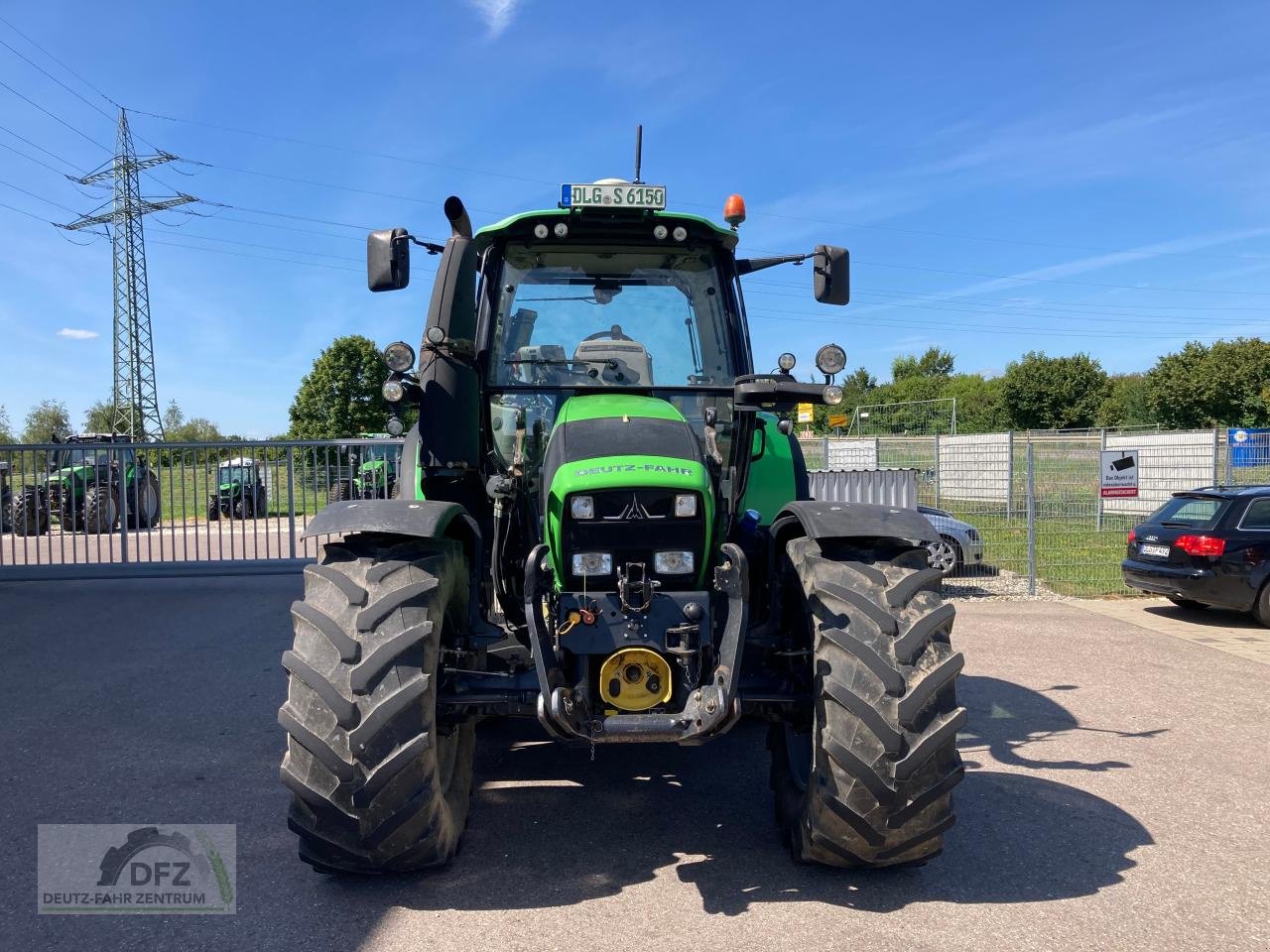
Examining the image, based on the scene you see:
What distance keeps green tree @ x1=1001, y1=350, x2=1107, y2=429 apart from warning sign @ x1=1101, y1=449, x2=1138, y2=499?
46.0 metres

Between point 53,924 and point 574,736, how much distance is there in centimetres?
198

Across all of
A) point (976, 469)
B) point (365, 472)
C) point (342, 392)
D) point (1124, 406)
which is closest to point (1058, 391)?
point (1124, 406)

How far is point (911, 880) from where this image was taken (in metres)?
3.47

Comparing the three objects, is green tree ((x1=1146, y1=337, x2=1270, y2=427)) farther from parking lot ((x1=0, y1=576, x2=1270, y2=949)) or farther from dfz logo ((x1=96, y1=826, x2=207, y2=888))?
dfz logo ((x1=96, y1=826, x2=207, y2=888))

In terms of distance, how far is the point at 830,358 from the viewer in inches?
165

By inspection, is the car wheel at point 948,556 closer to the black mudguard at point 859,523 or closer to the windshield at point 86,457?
the black mudguard at point 859,523

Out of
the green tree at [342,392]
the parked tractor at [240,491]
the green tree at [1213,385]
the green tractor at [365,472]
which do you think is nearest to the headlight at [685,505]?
the green tractor at [365,472]

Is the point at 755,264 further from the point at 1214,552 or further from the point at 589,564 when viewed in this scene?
the point at 1214,552

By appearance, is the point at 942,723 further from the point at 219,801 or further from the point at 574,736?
the point at 219,801

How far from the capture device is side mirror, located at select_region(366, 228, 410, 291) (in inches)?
154

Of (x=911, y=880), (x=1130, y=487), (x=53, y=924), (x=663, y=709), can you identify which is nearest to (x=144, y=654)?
(x=53, y=924)

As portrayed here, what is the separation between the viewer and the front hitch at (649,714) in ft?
10.2

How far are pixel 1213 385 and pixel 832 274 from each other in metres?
47.6

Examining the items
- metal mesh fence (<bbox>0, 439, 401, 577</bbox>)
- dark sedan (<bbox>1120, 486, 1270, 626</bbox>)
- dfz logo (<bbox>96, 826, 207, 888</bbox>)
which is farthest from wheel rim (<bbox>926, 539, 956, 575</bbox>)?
dfz logo (<bbox>96, 826, 207, 888</bbox>)
